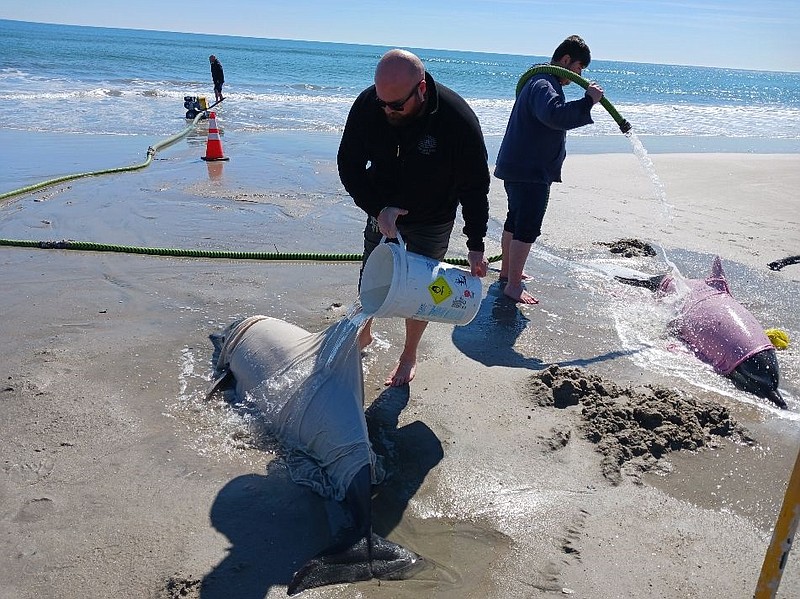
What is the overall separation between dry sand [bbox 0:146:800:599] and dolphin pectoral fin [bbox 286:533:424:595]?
0.16 ft

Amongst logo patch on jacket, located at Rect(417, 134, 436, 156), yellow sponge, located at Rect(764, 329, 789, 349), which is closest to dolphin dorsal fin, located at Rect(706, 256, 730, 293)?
yellow sponge, located at Rect(764, 329, 789, 349)

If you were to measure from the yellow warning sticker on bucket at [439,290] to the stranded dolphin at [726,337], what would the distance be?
2360 millimetres

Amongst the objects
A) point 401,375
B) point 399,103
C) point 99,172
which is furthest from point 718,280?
point 99,172

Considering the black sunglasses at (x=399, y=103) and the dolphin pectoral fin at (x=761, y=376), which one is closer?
the black sunglasses at (x=399, y=103)

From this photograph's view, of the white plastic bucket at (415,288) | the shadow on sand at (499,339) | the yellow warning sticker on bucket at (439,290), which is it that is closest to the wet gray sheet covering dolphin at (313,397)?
the white plastic bucket at (415,288)

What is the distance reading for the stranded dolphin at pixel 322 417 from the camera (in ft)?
9.10

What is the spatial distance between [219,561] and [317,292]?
3319mm

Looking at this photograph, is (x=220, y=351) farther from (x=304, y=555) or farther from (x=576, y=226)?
(x=576, y=226)

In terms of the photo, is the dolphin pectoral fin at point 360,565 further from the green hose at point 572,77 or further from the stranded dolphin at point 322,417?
the green hose at point 572,77

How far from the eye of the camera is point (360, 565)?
9.04 ft

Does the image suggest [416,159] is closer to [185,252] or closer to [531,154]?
[531,154]

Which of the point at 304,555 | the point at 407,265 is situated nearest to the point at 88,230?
the point at 407,265

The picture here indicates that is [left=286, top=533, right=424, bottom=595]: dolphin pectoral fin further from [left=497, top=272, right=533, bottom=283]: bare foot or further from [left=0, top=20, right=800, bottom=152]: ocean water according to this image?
[left=0, top=20, right=800, bottom=152]: ocean water

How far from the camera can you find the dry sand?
2.83 m
